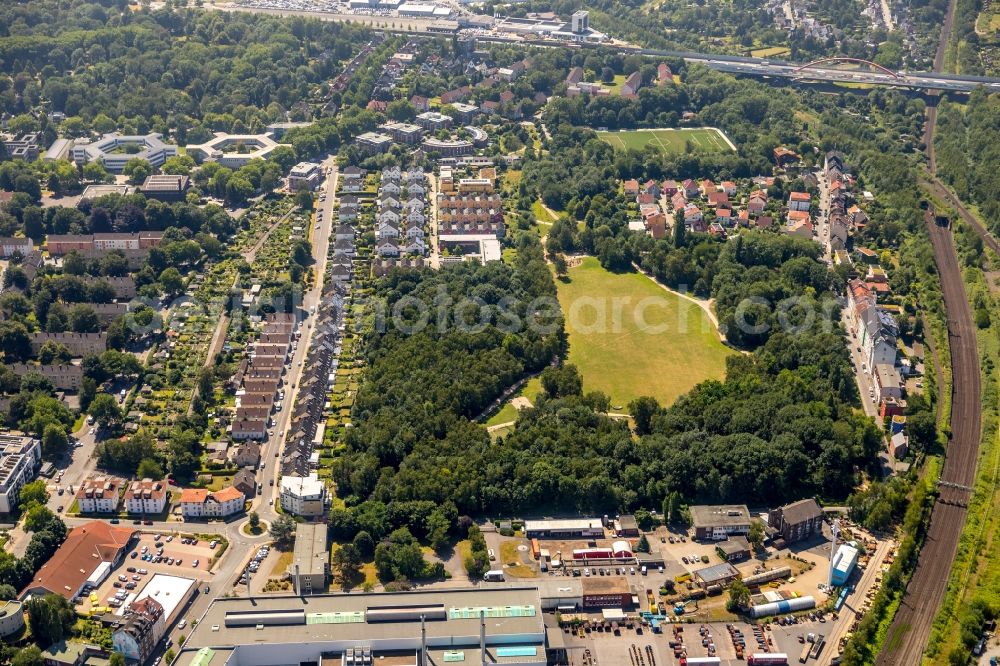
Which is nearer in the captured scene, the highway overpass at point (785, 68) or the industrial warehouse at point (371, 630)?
the industrial warehouse at point (371, 630)

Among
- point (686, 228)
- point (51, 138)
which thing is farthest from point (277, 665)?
point (51, 138)

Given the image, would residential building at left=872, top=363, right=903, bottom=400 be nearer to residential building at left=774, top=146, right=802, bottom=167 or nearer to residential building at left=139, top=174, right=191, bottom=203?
residential building at left=774, top=146, right=802, bottom=167

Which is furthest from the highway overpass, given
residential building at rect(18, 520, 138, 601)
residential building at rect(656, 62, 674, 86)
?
residential building at rect(18, 520, 138, 601)

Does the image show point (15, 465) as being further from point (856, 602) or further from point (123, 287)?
point (856, 602)

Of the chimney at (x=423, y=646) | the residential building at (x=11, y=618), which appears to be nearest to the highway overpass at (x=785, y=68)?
the chimney at (x=423, y=646)

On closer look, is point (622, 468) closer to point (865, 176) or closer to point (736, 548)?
point (736, 548)

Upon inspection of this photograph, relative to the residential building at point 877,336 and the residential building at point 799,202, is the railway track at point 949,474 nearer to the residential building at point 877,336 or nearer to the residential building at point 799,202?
the residential building at point 877,336

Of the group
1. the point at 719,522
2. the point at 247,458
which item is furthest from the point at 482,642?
the point at 247,458
